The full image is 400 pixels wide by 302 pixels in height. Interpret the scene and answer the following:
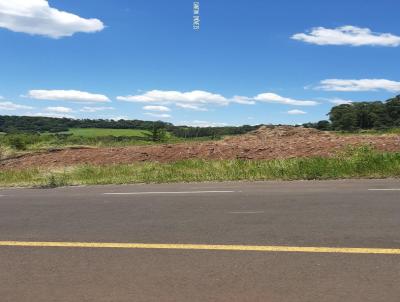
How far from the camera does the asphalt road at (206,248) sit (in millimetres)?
4754

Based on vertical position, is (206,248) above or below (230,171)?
below

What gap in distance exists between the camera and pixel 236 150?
19.1 meters

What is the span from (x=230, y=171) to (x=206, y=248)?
939 cm

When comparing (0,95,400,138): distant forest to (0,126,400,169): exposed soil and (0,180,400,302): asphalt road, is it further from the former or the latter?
(0,180,400,302): asphalt road

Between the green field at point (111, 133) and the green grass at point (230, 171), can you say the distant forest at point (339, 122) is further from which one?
the green grass at point (230, 171)

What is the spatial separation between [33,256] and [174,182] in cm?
878

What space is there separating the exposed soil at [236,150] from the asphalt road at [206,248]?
23.9 feet

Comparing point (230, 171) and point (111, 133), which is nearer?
point (230, 171)

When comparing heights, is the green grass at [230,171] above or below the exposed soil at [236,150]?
below

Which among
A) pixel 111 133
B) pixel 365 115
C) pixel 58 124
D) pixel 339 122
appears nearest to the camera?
pixel 339 122

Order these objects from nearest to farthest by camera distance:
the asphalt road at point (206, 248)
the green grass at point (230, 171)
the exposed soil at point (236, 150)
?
the asphalt road at point (206, 248)
the green grass at point (230, 171)
the exposed soil at point (236, 150)

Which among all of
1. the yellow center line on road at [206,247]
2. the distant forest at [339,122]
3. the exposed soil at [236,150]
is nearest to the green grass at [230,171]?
the exposed soil at [236,150]

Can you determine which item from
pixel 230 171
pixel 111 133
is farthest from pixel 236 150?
pixel 111 133

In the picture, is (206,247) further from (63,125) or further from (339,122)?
(63,125)
